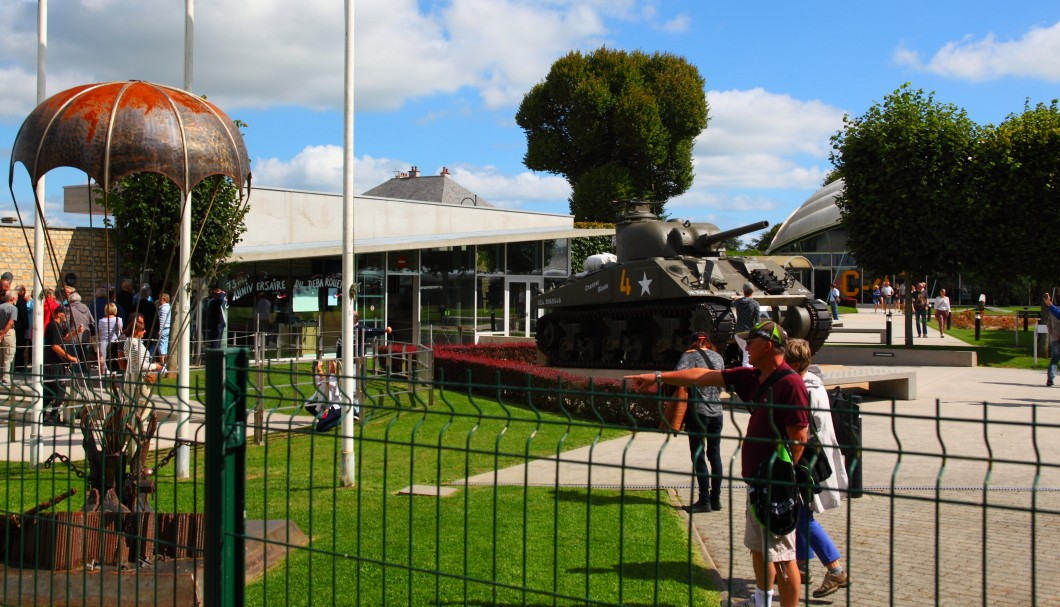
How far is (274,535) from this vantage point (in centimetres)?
632

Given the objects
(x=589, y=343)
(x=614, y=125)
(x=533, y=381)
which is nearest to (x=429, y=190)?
(x=614, y=125)

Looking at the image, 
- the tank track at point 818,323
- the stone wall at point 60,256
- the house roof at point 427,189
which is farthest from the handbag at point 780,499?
the house roof at point 427,189

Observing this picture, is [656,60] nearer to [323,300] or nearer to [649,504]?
[323,300]

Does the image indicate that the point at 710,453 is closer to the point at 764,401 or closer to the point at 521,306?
the point at 764,401

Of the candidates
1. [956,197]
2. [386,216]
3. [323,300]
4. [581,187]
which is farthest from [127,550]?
[581,187]

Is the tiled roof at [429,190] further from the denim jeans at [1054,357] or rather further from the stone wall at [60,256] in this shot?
the denim jeans at [1054,357]

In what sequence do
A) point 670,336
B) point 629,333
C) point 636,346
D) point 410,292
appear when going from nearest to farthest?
point 670,336 < point 636,346 < point 629,333 < point 410,292

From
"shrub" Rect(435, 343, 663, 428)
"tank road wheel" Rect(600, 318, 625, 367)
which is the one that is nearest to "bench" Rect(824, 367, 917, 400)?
"shrub" Rect(435, 343, 663, 428)

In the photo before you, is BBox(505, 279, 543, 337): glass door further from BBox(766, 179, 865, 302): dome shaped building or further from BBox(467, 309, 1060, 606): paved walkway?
BBox(766, 179, 865, 302): dome shaped building

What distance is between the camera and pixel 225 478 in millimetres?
4094

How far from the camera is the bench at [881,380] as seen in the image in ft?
51.1

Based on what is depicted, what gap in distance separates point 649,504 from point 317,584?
3.34 m

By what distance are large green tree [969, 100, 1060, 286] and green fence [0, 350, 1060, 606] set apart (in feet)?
55.2

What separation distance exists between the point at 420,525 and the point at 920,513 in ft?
13.0
